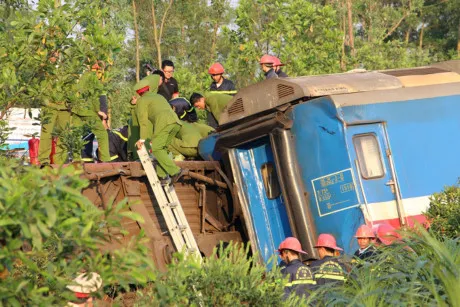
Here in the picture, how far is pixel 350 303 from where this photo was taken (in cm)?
782

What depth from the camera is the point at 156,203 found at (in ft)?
44.1

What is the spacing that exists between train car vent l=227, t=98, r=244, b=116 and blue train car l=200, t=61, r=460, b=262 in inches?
1.7

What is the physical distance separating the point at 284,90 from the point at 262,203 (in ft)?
5.35

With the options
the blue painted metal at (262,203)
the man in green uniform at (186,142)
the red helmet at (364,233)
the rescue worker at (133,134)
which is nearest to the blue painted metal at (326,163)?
the red helmet at (364,233)

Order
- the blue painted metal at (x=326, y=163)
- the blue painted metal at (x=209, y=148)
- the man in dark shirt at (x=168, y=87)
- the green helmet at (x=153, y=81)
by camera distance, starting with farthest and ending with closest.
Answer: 1. the man in dark shirt at (x=168, y=87)
2. the green helmet at (x=153, y=81)
3. the blue painted metal at (x=209, y=148)
4. the blue painted metal at (x=326, y=163)

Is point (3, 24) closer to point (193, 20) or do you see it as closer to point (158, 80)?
point (158, 80)

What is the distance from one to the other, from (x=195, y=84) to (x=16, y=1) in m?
12.5

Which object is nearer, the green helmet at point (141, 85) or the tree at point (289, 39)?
the green helmet at point (141, 85)

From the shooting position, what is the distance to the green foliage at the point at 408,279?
25.8ft

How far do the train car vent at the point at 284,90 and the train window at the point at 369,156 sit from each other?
1.12m

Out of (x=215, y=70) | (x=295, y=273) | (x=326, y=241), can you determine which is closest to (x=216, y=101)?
(x=215, y=70)

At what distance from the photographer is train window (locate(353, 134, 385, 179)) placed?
39.3 ft

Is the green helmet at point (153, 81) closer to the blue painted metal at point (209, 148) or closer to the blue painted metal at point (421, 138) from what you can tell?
the blue painted metal at point (209, 148)

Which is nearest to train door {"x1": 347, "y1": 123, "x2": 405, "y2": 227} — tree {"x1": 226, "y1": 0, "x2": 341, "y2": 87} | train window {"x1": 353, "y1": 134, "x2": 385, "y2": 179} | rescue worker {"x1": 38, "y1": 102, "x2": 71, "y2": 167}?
train window {"x1": 353, "y1": 134, "x2": 385, "y2": 179}
